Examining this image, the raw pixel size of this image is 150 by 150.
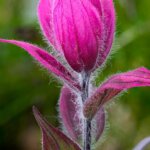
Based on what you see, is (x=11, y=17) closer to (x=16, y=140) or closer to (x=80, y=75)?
(x=16, y=140)

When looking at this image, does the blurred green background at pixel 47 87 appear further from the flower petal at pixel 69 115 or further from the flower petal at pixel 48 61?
the flower petal at pixel 48 61

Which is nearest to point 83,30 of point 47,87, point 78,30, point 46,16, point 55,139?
point 78,30

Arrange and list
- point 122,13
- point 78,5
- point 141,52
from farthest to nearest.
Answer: point 122,13, point 141,52, point 78,5

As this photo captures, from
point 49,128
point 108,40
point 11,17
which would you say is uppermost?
point 11,17

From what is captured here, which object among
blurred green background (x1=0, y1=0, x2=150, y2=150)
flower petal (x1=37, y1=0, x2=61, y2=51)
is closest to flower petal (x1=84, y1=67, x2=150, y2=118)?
flower petal (x1=37, y1=0, x2=61, y2=51)

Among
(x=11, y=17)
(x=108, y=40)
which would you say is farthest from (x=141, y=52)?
(x=108, y=40)

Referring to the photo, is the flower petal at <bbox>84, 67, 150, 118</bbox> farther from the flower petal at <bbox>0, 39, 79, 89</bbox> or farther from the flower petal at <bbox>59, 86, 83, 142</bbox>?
the flower petal at <bbox>59, 86, 83, 142</bbox>
